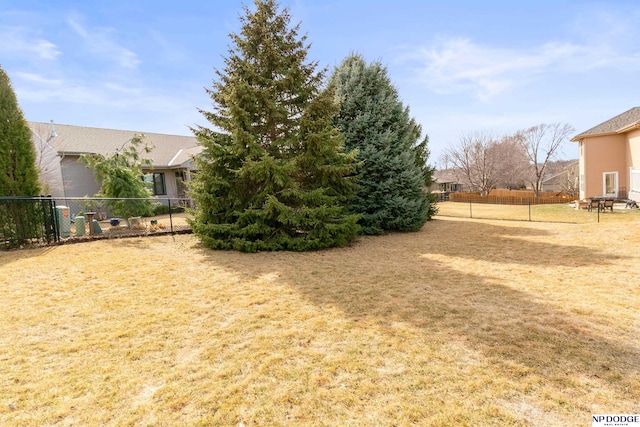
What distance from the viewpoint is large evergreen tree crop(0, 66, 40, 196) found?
30.3 ft

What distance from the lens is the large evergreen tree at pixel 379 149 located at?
1107 centimetres

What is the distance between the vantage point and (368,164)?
1111 centimetres

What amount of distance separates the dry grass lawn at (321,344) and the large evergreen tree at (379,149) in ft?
15.6

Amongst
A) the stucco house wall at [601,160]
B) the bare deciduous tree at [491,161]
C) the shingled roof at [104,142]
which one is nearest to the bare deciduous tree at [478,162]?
the bare deciduous tree at [491,161]

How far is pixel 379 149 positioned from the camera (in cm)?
1123

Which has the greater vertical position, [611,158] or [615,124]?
[615,124]

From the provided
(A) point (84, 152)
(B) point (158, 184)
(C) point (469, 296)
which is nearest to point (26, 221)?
(A) point (84, 152)

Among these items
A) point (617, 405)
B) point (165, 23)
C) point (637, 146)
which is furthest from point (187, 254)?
point (637, 146)

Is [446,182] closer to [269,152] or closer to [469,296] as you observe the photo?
[269,152]

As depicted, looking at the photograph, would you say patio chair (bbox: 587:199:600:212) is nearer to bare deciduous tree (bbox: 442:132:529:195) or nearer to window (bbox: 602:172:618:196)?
window (bbox: 602:172:618:196)

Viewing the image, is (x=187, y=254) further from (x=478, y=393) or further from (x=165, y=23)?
(x=478, y=393)

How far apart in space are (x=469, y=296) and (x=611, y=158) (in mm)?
24863

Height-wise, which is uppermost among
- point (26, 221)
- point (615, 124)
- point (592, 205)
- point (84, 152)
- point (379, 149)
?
point (615, 124)

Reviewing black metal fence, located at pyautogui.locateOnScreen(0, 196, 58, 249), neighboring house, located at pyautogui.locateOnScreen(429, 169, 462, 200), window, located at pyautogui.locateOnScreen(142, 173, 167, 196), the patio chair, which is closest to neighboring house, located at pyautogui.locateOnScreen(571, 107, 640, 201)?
the patio chair
